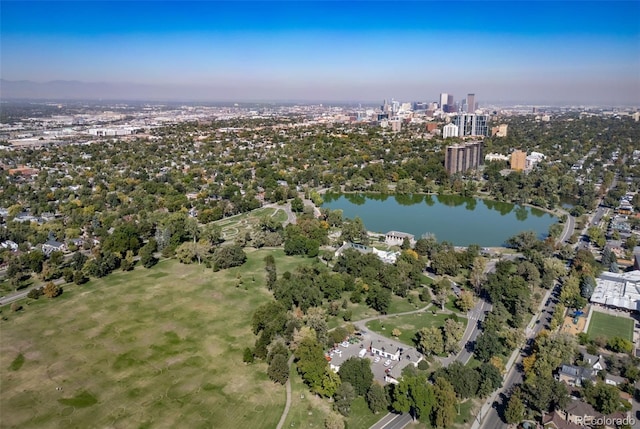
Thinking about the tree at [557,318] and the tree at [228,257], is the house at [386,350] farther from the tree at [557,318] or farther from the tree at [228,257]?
the tree at [228,257]

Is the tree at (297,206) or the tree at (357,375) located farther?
the tree at (297,206)

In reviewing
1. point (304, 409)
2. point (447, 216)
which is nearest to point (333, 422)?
point (304, 409)

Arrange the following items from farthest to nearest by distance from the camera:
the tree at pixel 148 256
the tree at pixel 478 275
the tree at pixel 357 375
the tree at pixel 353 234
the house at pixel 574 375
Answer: the tree at pixel 353 234
the tree at pixel 148 256
the tree at pixel 478 275
the house at pixel 574 375
the tree at pixel 357 375

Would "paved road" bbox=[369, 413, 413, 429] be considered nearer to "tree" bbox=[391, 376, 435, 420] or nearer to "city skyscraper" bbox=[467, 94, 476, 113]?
"tree" bbox=[391, 376, 435, 420]

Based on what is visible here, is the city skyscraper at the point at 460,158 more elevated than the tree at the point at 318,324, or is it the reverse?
the city skyscraper at the point at 460,158

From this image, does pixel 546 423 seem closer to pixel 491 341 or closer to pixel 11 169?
pixel 491 341

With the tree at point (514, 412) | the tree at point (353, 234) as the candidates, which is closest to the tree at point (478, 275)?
the tree at point (353, 234)

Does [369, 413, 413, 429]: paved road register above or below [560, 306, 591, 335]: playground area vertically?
below

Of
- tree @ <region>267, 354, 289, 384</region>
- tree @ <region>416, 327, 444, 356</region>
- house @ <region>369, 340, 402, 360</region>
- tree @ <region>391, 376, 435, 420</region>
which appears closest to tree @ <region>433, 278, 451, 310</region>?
tree @ <region>416, 327, 444, 356</region>
